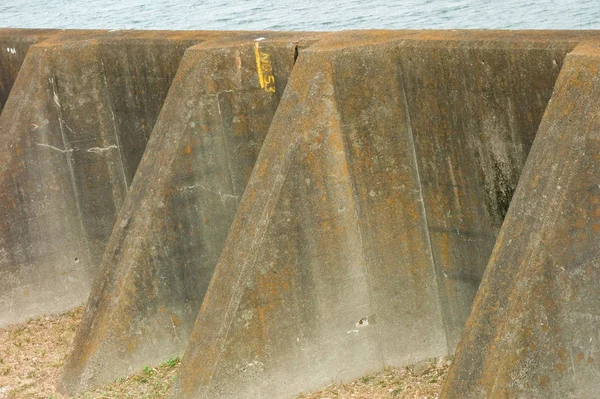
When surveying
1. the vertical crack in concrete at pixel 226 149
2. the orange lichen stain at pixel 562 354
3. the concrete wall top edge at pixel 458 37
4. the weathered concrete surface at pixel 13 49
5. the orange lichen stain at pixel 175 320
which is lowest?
the orange lichen stain at pixel 175 320

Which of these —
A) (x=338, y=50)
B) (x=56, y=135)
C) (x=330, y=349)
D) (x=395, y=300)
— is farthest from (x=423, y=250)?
(x=56, y=135)

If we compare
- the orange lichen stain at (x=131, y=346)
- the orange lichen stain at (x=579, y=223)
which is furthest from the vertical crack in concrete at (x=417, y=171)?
the orange lichen stain at (x=131, y=346)

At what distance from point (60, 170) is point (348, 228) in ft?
13.1

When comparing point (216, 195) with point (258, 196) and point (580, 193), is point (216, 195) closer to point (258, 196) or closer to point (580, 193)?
point (258, 196)

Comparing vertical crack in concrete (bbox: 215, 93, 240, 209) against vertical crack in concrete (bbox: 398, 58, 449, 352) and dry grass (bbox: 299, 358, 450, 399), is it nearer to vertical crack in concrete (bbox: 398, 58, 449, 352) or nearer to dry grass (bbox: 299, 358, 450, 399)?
vertical crack in concrete (bbox: 398, 58, 449, 352)

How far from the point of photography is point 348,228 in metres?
7.81

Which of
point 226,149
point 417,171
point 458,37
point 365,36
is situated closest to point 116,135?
point 226,149

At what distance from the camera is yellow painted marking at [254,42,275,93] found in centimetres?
859

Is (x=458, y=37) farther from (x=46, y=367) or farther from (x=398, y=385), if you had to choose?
(x=46, y=367)

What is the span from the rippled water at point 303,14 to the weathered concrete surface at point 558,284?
703cm

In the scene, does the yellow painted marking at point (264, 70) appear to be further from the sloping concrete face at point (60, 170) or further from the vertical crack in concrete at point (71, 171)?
the vertical crack in concrete at point (71, 171)

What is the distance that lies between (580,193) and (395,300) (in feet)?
7.76

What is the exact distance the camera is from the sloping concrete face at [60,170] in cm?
1060

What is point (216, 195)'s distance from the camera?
889 cm
